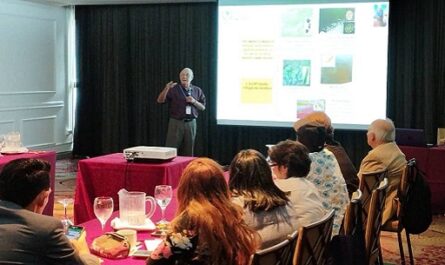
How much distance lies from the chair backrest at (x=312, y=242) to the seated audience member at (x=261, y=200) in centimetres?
13

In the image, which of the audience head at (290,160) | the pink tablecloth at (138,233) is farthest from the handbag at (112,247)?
the audience head at (290,160)

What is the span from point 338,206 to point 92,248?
158 centimetres

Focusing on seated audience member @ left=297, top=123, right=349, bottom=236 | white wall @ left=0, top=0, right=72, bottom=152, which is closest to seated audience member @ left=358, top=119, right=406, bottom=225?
seated audience member @ left=297, top=123, right=349, bottom=236

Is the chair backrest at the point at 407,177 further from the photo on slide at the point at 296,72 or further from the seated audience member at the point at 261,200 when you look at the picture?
the photo on slide at the point at 296,72

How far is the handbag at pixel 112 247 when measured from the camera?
2068 mm

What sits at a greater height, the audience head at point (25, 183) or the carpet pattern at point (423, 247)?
the audience head at point (25, 183)

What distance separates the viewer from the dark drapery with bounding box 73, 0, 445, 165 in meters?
7.59

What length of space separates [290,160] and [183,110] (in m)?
4.96

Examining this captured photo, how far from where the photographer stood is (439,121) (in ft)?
24.8

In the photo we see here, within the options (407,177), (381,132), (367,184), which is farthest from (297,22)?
(367,184)

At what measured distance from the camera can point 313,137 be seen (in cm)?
354

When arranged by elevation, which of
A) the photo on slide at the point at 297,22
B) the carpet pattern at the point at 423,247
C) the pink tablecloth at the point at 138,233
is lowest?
the carpet pattern at the point at 423,247

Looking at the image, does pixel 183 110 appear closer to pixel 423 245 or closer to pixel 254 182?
pixel 423 245

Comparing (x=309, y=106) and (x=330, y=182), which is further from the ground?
(x=309, y=106)
